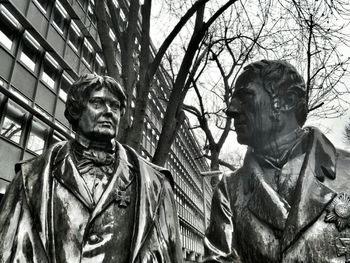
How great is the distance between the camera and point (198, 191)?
2112 inches

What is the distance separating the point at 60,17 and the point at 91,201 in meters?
15.3

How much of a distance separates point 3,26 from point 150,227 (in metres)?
11.7

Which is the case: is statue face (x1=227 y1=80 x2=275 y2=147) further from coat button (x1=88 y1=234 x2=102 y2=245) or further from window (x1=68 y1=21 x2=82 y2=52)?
window (x1=68 y1=21 x2=82 y2=52)

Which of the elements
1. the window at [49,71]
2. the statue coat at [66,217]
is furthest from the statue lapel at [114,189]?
the window at [49,71]

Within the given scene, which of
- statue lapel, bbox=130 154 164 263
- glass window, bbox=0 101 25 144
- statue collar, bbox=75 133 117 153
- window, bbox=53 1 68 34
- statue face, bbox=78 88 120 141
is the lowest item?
statue lapel, bbox=130 154 164 263

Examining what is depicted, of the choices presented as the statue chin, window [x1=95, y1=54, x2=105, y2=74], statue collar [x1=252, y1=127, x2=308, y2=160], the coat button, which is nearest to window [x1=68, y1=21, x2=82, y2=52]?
window [x1=95, y1=54, x2=105, y2=74]

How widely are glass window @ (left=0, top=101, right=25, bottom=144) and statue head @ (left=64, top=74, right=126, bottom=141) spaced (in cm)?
991

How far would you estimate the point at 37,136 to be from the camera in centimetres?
1367

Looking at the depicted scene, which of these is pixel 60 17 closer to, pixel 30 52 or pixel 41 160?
pixel 30 52

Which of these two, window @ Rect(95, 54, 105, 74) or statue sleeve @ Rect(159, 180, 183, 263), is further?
window @ Rect(95, 54, 105, 74)

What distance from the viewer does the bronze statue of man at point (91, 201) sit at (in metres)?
2.22

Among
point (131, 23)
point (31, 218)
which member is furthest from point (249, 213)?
point (131, 23)

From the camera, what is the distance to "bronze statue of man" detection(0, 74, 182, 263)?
2.22m

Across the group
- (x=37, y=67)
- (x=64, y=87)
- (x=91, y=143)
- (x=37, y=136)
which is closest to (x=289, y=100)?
(x=91, y=143)
